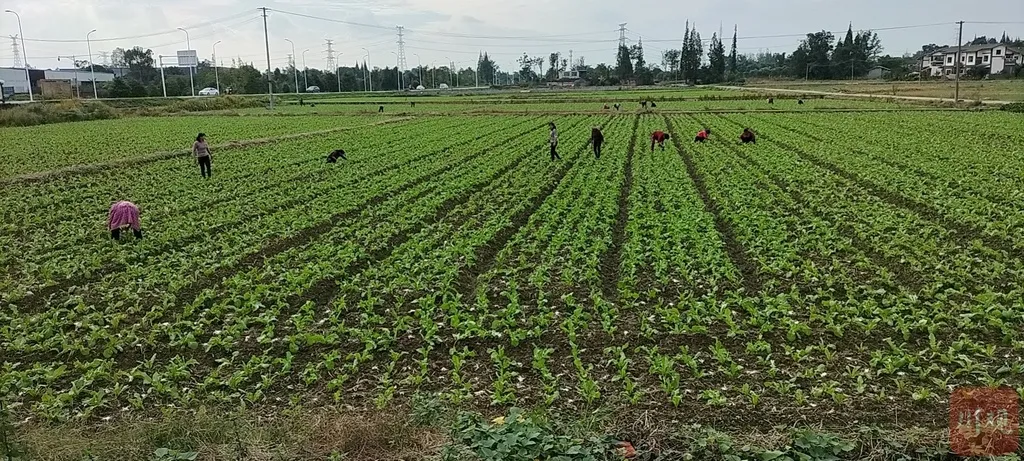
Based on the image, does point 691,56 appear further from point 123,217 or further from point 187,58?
point 123,217

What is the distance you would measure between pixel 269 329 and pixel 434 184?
12.3m

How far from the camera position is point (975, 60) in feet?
400

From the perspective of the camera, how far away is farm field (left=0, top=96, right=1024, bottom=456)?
286 inches

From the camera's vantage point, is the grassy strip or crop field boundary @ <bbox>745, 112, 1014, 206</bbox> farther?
crop field boundary @ <bbox>745, 112, 1014, 206</bbox>

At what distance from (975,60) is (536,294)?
14306 centimetres

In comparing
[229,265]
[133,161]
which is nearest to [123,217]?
[229,265]

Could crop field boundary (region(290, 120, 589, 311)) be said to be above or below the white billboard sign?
below

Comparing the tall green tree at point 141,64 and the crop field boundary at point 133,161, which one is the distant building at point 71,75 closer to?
the tall green tree at point 141,64

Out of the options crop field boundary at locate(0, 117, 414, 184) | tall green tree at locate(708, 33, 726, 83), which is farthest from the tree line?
crop field boundary at locate(0, 117, 414, 184)

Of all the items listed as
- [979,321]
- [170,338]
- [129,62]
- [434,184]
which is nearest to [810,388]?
[979,321]

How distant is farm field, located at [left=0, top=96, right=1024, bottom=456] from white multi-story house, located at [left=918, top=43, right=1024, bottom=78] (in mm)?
111662

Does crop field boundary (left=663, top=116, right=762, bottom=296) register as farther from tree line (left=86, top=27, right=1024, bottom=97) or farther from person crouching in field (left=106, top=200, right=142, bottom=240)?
tree line (left=86, top=27, right=1024, bottom=97)

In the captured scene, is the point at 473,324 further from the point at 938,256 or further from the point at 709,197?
the point at 709,197

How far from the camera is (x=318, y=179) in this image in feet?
74.1
